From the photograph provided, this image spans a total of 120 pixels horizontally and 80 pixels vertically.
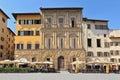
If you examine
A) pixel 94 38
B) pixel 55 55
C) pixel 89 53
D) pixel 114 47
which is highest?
pixel 94 38

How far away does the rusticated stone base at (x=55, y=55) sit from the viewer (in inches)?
2131

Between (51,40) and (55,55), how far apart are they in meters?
3.49

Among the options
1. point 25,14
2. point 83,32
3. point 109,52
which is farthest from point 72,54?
point 25,14

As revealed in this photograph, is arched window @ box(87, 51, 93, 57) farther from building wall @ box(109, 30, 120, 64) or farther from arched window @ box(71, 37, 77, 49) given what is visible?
building wall @ box(109, 30, 120, 64)

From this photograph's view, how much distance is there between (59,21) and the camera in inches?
2172

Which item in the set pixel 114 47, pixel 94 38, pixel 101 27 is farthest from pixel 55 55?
pixel 114 47

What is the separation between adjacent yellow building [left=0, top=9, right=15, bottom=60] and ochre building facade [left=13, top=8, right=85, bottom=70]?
5107 millimetres

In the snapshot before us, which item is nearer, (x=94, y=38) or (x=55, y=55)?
(x=55, y=55)

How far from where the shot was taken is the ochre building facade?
178 feet

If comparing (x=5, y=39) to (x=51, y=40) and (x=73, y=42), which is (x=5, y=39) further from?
(x=73, y=42)

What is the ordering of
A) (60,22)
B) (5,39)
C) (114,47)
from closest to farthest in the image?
(60,22) < (114,47) < (5,39)

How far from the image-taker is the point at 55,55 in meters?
54.2

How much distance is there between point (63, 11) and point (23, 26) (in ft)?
32.0

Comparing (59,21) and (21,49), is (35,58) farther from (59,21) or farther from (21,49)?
(59,21)
